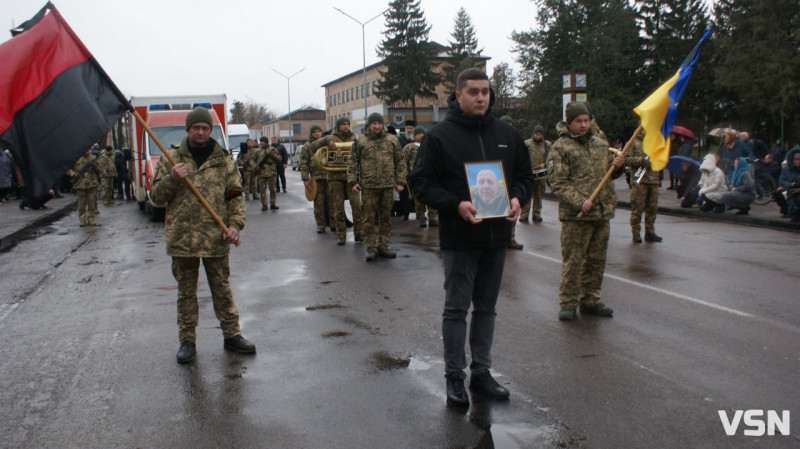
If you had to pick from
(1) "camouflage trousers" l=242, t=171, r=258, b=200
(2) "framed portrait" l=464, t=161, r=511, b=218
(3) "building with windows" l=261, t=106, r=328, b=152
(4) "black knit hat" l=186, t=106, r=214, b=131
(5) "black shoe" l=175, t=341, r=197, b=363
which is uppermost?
(3) "building with windows" l=261, t=106, r=328, b=152

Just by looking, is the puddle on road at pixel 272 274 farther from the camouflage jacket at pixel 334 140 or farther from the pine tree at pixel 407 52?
the pine tree at pixel 407 52

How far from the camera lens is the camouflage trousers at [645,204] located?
10828 millimetres

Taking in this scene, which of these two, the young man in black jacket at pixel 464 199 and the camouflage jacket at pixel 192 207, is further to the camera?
the camouflage jacket at pixel 192 207

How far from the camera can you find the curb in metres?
12.9

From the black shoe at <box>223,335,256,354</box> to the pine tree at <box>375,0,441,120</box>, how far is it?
61337 millimetres

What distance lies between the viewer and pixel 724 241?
10945mm

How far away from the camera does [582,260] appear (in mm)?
6152

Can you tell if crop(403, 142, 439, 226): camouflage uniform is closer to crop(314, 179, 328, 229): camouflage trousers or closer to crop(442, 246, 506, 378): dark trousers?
crop(314, 179, 328, 229): camouflage trousers

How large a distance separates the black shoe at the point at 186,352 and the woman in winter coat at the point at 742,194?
12762mm

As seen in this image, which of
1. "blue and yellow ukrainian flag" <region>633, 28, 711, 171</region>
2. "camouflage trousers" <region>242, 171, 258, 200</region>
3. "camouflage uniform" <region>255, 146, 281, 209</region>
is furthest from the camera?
"camouflage trousers" <region>242, 171, 258, 200</region>

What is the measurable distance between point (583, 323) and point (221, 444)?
3.49m

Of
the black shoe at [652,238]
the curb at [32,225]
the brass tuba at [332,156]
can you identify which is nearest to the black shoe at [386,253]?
the brass tuba at [332,156]

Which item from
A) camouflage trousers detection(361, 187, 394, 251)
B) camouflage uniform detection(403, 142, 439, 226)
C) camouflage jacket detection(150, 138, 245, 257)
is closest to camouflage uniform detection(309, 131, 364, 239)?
camouflage trousers detection(361, 187, 394, 251)

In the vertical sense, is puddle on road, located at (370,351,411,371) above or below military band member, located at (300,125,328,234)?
below
